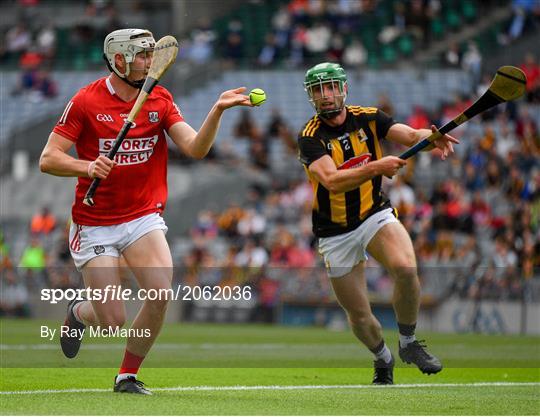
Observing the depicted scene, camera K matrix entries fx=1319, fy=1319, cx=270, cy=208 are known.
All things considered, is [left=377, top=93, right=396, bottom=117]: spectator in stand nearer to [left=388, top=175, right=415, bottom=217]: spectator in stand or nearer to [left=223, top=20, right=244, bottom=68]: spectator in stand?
[left=388, top=175, right=415, bottom=217]: spectator in stand

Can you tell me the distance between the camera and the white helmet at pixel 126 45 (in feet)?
30.1

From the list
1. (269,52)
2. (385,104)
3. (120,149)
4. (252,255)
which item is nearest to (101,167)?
(120,149)

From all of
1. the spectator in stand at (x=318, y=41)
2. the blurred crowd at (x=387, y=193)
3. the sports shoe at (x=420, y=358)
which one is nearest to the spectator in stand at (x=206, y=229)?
the blurred crowd at (x=387, y=193)

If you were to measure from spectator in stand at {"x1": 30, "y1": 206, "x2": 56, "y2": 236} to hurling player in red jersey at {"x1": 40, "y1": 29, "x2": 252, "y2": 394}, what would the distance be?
57.4 feet

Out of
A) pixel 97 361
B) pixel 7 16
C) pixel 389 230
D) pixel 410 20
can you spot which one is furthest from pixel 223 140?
pixel 389 230

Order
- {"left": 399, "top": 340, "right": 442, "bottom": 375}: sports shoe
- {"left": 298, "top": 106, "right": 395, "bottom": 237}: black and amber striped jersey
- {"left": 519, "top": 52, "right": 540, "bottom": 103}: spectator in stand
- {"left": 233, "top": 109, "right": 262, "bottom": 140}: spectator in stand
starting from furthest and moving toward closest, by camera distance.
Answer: {"left": 233, "top": 109, "right": 262, "bottom": 140}: spectator in stand → {"left": 519, "top": 52, "right": 540, "bottom": 103}: spectator in stand → {"left": 298, "top": 106, "right": 395, "bottom": 237}: black and amber striped jersey → {"left": 399, "top": 340, "right": 442, "bottom": 375}: sports shoe

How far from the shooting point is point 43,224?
26.6 m

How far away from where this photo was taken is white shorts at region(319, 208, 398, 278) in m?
10.1

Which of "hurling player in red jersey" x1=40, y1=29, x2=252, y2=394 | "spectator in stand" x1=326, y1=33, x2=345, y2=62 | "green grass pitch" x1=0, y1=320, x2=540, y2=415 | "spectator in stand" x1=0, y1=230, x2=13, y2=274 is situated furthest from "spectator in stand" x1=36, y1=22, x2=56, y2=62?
"hurling player in red jersey" x1=40, y1=29, x2=252, y2=394

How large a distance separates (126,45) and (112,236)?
133cm

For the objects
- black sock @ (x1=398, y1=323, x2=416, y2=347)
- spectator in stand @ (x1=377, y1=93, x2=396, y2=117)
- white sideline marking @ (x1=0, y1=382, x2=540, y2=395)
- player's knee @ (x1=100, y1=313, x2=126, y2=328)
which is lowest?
white sideline marking @ (x1=0, y1=382, x2=540, y2=395)

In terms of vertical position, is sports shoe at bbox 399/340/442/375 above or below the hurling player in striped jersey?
below

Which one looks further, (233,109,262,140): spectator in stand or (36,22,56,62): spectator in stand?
(36,22,56,62): spectator in stand

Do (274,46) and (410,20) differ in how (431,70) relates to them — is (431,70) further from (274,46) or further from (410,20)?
(274,46)
